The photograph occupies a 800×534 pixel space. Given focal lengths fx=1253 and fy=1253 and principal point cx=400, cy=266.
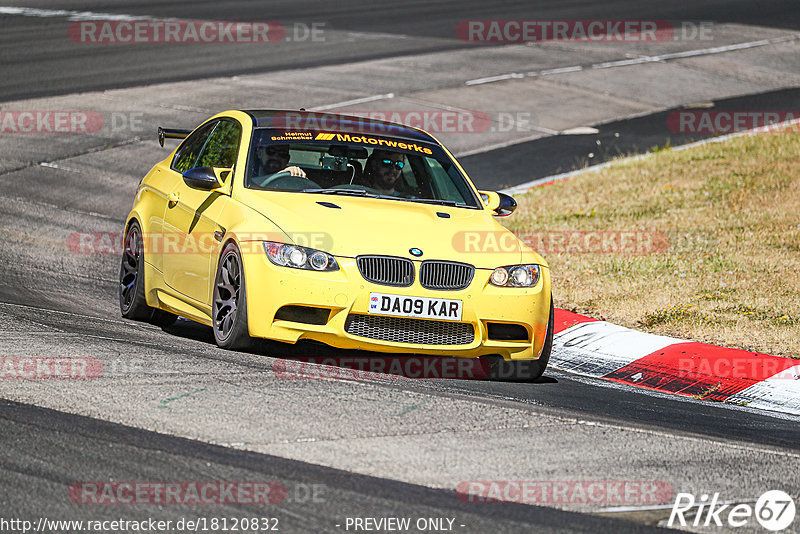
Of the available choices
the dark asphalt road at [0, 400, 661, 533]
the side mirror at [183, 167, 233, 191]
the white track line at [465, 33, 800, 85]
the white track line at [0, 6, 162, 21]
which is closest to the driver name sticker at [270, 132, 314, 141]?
the side mirror at [183, 167, 233, 191]

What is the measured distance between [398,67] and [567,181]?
26.7ft

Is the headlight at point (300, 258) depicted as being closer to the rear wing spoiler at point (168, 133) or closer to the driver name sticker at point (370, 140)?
the driver name sticker at point (370, 140)

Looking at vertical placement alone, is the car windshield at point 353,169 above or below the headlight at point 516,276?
above

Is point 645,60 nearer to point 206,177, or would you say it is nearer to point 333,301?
point 206,177

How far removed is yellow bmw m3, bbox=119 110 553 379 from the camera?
302 inches

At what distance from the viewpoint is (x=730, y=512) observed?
208 inches

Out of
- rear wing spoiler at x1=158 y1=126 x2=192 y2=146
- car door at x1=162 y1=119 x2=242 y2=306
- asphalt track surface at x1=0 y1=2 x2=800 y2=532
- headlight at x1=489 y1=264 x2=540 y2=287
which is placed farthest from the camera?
rear wing spoiler at x1=158 y1=126 x2=192 y2=146

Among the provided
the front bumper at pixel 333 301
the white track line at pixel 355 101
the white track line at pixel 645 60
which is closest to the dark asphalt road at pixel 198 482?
the front bumper at pixel 333 301

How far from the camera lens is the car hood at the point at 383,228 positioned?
25.6 feet

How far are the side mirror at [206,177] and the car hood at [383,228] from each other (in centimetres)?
30

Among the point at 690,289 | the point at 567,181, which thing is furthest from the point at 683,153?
the point at 690,289

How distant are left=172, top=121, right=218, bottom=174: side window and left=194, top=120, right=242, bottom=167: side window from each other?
102mm

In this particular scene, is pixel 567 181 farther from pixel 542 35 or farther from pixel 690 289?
pixel 542 35

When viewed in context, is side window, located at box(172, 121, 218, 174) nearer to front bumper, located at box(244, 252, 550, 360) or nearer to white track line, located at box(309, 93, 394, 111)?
front bumper, located at box(244, 252, 550, 360)
